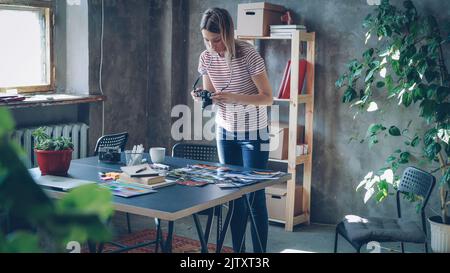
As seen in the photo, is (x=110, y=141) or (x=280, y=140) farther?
(x=280, y=140)

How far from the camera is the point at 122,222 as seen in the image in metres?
5.18

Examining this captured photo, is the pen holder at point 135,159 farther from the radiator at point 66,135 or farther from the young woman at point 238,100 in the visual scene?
the radiator at point 66,135

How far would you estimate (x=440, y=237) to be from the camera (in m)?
4.15

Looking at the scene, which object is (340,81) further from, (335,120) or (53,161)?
(53,161)

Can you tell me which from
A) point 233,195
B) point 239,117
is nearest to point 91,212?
point 233,195

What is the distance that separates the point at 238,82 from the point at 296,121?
1387 millimetres

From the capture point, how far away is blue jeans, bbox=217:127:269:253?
362 cm

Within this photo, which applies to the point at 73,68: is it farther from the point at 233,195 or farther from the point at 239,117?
the point at 233,195

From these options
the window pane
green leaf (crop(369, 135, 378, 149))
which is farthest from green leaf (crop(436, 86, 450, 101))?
the window pane

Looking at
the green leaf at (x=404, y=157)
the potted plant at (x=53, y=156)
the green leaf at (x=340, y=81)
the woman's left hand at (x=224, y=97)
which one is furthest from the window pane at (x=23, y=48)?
the green leaf at (x=404, y=157)

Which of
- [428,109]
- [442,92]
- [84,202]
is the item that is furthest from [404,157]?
[84,202]

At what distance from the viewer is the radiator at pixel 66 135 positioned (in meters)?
4.55

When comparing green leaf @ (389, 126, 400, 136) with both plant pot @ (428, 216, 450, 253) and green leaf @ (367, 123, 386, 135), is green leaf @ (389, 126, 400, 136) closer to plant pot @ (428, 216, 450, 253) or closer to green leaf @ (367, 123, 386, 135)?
green leaf @ (367, 123, 386, 135)
